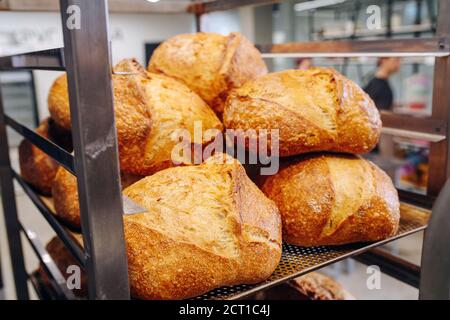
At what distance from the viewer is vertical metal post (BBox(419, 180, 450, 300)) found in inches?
37.5

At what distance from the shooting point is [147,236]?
0.88 metres

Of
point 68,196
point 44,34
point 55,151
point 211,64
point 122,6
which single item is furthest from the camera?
point 44,34

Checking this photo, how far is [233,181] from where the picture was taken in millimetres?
942

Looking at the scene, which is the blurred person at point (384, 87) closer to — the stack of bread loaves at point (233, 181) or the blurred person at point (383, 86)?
the blurred person at point (383, 86)

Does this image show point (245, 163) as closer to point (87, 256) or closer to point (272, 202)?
point (272, 202)

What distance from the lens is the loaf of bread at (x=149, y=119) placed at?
107cm

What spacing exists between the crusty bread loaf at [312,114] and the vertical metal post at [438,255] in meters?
0.24

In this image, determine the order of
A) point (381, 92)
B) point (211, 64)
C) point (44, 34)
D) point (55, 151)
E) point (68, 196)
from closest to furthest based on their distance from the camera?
point (55, 151)
point (68, 196)
point (211, 64)
point (44, 34)
point (381, 92)

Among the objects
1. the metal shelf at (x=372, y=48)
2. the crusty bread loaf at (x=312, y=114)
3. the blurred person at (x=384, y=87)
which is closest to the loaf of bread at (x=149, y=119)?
the crusty bread loaf at (x=312, y=114)

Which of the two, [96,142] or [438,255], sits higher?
[96,142]

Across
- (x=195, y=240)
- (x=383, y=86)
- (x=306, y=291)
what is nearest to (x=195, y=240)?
(x=195, y=240)

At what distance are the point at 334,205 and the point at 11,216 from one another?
54.8 inches

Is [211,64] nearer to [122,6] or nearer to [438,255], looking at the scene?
[122,6]
